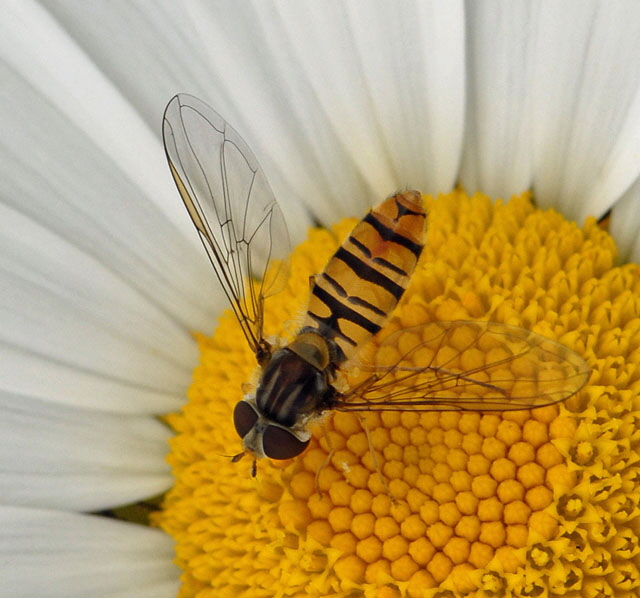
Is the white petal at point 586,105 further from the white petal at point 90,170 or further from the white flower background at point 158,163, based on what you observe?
the white petal at point 90,170

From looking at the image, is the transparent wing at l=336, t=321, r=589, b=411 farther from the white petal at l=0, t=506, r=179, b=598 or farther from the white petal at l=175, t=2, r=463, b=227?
the white petal at l=0, t=506, r=179, b=598

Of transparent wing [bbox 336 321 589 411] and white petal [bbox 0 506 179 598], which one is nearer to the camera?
transparent wing [bbox 336 321 589 411]

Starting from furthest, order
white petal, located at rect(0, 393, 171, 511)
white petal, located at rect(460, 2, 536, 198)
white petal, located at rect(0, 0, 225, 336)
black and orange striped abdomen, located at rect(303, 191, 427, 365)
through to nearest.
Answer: white petal, located at rect(0, 393, 171, 511) < white petal, located at rect(0, 0, 225, 336) < white petal, located at rect(460, 2, 536, 198) < black and orange striped abdomen, located at rect(303, 191, 427, 365)

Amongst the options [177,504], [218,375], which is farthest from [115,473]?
[218,375]

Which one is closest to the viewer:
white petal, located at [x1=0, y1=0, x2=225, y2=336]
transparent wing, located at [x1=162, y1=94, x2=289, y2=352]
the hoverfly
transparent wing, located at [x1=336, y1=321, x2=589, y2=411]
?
transparent wing, located at [x1=336, y1=321, x2=589, y2=411]

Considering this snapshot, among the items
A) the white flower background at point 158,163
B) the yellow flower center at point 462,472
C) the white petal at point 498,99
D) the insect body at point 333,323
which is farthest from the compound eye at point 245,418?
the white petal at point 498,99

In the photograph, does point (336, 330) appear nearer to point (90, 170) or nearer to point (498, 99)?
point (498, 99)

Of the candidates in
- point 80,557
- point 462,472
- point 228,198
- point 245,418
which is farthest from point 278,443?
point 80,557

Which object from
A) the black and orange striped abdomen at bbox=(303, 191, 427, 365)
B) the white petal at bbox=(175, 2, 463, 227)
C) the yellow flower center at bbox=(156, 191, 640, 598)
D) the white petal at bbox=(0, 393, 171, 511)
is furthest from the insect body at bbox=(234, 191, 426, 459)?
the white petal at bbox=(0, 393, 171, 511)
